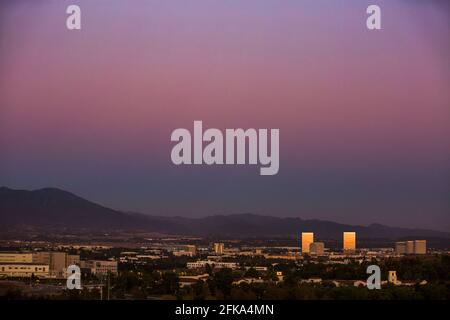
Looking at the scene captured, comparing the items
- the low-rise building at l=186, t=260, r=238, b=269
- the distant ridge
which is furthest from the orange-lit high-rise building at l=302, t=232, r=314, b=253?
the low-rise building at l=186, t=260, r=238, b=269

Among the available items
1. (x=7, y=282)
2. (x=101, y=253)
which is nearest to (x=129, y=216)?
(x=101, y=253)

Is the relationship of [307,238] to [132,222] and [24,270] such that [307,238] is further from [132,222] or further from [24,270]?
[24,270]

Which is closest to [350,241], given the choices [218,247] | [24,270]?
[218,247]

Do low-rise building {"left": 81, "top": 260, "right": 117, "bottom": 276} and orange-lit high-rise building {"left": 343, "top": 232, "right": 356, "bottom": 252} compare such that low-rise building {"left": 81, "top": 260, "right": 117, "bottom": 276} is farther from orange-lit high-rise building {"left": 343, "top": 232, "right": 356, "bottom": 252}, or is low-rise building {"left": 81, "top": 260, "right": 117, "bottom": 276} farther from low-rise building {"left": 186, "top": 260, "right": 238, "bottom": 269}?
orange-lit high-rise building {"left": 343, "top": 232, "right": 356, "bottom": 252}

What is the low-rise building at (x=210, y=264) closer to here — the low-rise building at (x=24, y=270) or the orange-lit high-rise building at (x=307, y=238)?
the orange-lit high-rise building at (x=307, y=238)

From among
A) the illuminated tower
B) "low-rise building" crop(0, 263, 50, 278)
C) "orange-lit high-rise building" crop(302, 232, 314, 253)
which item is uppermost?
"orange-lit high-rise building" crop(302, 232, 314, 253)
